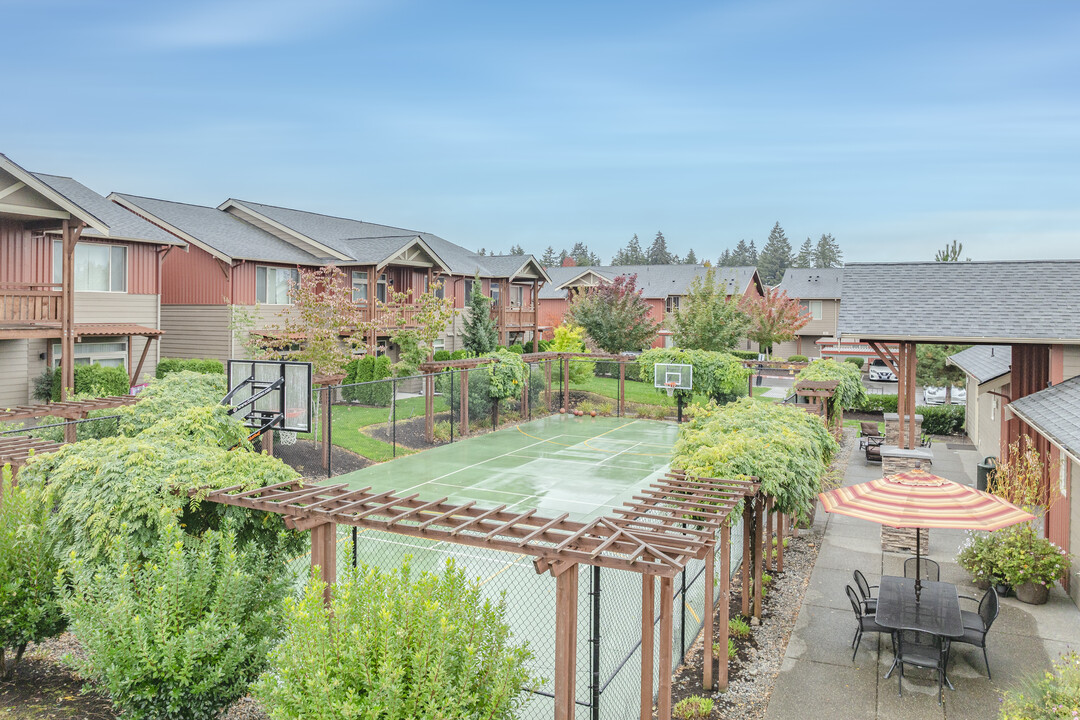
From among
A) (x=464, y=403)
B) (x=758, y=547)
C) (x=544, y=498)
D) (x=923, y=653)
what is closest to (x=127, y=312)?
(x=464, y=403)

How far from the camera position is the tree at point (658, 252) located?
141 m

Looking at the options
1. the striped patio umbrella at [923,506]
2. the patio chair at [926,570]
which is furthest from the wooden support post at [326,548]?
the patio chair at [926,570]

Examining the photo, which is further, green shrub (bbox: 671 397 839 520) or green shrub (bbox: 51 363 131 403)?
green shrub (bbox: 51 363 131 403)

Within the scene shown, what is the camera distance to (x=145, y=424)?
12.5m

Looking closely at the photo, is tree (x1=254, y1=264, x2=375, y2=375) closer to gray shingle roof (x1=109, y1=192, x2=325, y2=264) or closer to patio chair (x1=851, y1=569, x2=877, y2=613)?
gray shingle roof (x1=109, y1=192, x2=325, y2=264)

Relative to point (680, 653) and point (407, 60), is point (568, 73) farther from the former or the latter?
point (680, 653)

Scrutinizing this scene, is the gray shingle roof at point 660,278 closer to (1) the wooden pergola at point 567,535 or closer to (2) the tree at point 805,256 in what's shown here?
(1) the wooden pergola at point 567,535

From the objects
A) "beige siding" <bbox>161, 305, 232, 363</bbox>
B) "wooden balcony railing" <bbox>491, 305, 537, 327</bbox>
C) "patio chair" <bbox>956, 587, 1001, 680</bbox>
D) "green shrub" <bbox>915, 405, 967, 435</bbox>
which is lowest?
"patio chair" <bbox>956, 587, 1001, 680</bbox>

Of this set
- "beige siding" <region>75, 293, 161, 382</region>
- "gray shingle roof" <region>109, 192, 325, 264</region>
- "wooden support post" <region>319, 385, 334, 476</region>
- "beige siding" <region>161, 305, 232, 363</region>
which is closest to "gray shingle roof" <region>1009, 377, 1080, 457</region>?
"wooden support post" <region>319, 385, 334, 476</region>

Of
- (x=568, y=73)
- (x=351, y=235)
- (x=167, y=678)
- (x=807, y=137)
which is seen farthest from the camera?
(x=807, y=137)

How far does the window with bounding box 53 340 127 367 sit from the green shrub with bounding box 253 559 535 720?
2217 cm

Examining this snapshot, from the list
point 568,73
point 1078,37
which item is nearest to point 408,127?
point 568,73

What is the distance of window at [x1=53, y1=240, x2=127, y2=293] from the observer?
23.4 meters

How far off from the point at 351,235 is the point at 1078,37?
30156 mm
